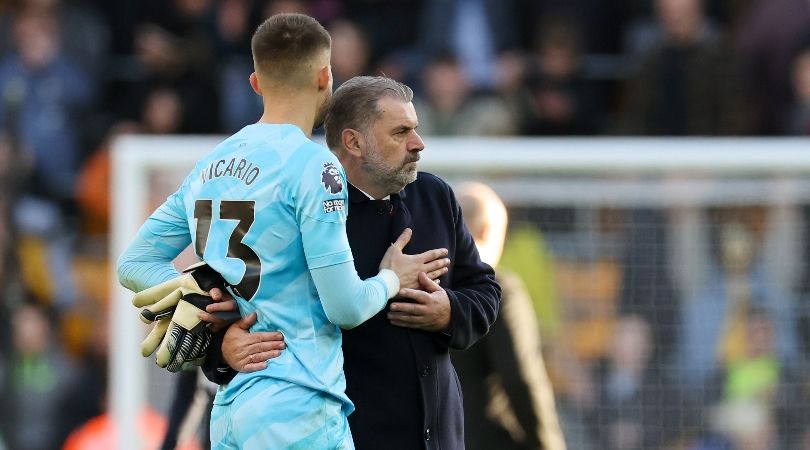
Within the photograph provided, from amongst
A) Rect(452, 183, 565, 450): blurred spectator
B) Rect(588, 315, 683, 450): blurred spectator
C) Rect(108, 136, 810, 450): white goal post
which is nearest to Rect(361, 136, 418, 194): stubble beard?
Rect(452, 183, 565, 450): blurred spectator

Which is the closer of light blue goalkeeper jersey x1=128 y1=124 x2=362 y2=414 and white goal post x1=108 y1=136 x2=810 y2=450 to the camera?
light blue goalkeeper jersey x1=128 y1=124 x2=362 y2=414

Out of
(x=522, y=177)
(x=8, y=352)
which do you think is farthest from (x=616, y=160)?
(x=8, y=352)

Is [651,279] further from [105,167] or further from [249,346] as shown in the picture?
[105,167]

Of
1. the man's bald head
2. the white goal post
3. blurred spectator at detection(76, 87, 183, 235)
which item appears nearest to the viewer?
the man's bald head

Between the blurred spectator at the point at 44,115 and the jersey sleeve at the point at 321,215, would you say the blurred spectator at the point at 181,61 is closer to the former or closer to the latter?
the blurred spectator at the point at 44,115

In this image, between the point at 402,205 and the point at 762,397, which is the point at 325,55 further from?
the point at 762,397

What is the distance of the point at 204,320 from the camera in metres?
3.48

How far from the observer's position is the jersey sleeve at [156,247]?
3.63 m

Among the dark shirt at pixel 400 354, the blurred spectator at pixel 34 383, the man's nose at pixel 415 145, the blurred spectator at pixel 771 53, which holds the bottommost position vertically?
the blurred spectator at pixel 34 383

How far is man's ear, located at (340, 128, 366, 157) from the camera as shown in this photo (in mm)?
3750

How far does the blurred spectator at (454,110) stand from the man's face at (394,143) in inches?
221

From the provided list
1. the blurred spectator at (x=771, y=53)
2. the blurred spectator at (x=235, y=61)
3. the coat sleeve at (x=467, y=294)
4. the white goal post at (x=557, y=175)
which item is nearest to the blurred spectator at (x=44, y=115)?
the blurred spectator at (x=235, y=61)

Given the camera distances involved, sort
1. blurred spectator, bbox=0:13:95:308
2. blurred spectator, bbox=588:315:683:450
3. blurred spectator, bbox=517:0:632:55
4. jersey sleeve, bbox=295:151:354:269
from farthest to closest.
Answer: blurred spectator, bbox=517:0:632:55
blurred spectator, bbox=0:13:95:308
blurred spectator, bbox=588:315:683:450
jersey sleeve, bbox=295:151:354:269

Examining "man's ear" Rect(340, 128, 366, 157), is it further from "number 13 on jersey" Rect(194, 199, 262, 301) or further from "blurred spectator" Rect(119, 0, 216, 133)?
"blurred spectator" Rect(119, 0, 216, 133)
